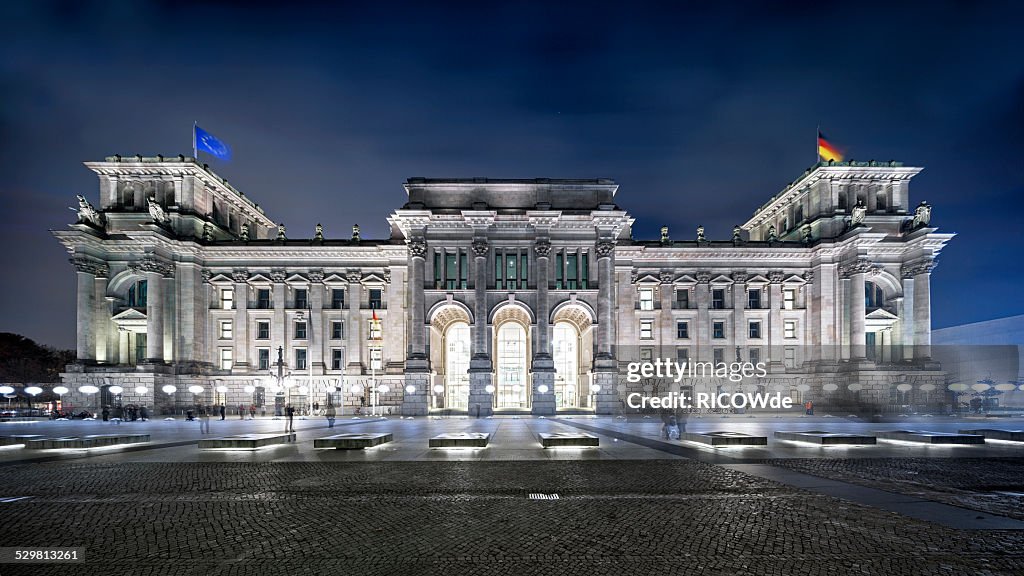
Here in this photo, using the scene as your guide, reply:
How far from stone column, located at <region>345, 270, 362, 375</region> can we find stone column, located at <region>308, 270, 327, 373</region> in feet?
9.58

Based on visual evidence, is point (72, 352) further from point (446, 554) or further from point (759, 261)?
point (446, 554)

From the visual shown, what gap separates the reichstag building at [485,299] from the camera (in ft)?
210

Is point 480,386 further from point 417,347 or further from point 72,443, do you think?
point 72,443

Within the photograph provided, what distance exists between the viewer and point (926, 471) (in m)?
18.9

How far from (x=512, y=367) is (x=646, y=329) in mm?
16742

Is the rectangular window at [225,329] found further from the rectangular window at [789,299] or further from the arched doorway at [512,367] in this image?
the rectangular window at [789,299]

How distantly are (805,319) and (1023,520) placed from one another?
6649cm

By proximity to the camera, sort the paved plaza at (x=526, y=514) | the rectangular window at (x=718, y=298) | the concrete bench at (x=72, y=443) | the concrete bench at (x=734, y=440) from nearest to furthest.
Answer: the paved plaza at (x=526, y=514)
the concrete bench at (x=734, y=440)
the concrete bench at (x=72, y=443)
the rectangular window at (x=718, y=298)

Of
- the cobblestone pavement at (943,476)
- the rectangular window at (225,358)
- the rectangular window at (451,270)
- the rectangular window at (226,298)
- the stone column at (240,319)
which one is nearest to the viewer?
the cobblestone pavement at (943,476)

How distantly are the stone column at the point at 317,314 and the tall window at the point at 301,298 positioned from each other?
1329mm

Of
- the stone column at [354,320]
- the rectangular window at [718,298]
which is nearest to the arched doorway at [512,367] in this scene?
the stone column at [354,320]

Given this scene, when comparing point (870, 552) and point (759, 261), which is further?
point (759, 261)

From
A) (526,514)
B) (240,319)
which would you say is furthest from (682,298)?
(526,514)

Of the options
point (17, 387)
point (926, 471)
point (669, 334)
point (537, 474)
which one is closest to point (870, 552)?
point (537, 474)
